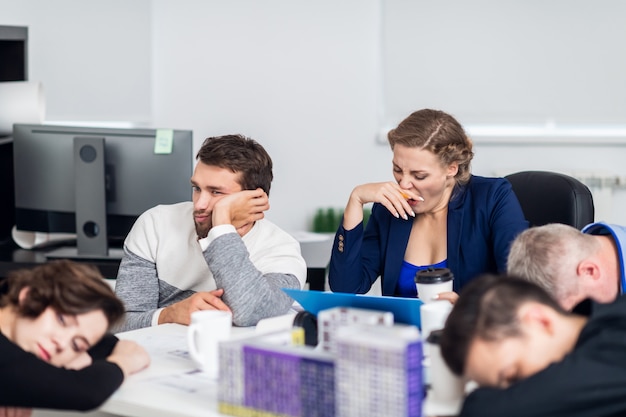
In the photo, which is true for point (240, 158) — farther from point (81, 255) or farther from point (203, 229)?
point (81, 255)

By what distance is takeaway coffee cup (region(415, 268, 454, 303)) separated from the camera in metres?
1.85

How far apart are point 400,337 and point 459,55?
11.4 ft

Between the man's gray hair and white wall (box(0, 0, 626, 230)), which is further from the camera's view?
white wall (box(0, 0, 626, 230))

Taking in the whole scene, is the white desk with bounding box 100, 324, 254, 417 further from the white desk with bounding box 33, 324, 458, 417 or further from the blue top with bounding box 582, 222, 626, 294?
the blue top with bounding box 582, 222, 626, 294

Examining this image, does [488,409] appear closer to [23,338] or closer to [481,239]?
[23,338]

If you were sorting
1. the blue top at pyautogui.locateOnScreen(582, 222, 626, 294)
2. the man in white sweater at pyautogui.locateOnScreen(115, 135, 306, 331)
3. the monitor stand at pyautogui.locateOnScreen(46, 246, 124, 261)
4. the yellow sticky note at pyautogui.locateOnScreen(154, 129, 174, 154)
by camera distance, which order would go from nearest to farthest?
the blue top at pyautogui.locateOnScreen(582, 222, 626, 294)
the man in white sweater at pyautogui.locateOnScreen(115, 135, 306, 331)
the yellow sticky note at pyautogui.locateOnScreen(154, 129, 174, 154)
the monitor stand at pyautogui.locateOnScreen(46, 246, 124, 261)

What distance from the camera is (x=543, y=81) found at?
440cm

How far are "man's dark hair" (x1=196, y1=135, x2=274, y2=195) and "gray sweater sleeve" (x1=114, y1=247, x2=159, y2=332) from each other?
1.04 ft

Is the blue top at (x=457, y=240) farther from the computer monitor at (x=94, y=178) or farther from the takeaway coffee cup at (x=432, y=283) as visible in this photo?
the computer monitor at (x=94, y=178)

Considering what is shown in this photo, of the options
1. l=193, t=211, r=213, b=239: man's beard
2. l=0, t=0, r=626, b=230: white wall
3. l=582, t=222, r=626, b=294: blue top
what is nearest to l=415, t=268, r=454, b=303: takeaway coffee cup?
l=582, t=222, r=626, b=294: blue top

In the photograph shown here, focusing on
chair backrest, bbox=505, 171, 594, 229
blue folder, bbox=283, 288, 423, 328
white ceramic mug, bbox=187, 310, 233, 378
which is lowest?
white ceramic mug, bbox=187, 310, 233, 378

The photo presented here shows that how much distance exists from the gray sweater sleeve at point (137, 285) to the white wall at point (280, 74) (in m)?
2.50

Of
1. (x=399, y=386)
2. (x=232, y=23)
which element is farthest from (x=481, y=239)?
(x=232, y=23)

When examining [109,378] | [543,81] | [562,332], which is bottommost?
[109,378]
